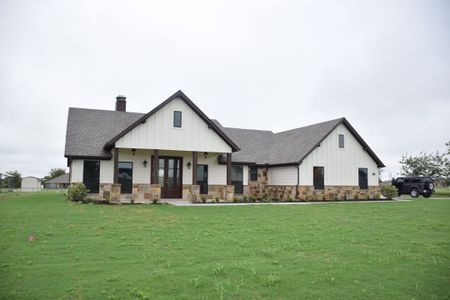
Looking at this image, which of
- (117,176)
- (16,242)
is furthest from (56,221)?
(117,176)

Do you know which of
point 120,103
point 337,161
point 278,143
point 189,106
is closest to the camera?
point 189,106

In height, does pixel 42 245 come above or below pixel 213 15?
below

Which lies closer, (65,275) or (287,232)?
(65,275)

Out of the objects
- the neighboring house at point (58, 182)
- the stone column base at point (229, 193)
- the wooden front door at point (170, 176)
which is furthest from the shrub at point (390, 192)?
the neighboring house at point (58, 182)

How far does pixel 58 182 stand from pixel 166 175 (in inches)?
2838

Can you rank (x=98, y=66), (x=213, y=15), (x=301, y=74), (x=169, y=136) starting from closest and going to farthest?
(x=213, y=15), (x=169, y=136), (x=98, y=66), (x=301, y=74)

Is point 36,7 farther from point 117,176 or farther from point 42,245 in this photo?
point 117,176

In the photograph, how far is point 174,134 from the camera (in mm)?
21688

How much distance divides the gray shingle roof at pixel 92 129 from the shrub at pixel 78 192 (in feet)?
6.94

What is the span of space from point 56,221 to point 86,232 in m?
2.47

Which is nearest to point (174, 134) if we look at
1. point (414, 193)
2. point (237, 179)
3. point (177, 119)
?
point (177, 119)

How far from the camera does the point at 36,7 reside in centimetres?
1255

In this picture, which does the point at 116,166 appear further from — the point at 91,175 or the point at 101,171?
the point at 91,175

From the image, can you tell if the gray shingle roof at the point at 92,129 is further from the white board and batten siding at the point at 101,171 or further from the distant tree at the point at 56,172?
the distant tree at the point at 56,172
